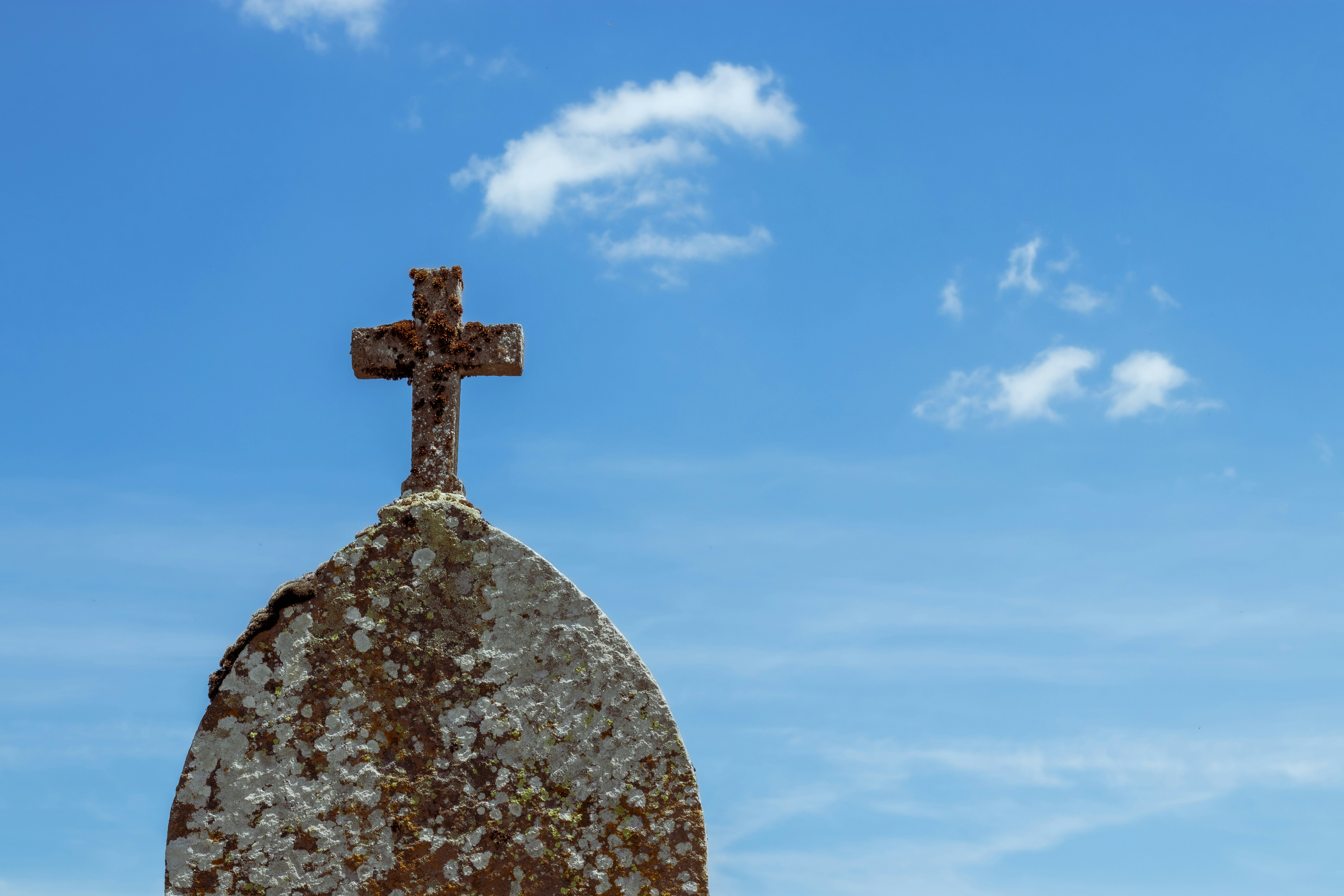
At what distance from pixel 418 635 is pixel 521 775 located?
703 millimetres

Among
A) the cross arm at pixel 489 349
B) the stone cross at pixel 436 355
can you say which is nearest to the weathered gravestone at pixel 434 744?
the stone cross at pixel 436 355

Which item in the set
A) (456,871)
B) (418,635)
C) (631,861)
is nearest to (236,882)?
(456,871)

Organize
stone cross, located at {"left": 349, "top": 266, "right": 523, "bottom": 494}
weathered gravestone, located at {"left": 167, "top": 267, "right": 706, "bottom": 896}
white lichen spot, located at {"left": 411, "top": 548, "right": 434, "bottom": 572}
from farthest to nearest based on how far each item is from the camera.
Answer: stone cross, located at {"left": 349, "top": 266, "right": 523, "bottom": 494}, white lichen spot, located at {"left": 411, "top": 548, "right": 434, "bottom": 572}, weathered gravestone, located at {"left": 167, "top": 267, "right": 706, "bottom": 896}

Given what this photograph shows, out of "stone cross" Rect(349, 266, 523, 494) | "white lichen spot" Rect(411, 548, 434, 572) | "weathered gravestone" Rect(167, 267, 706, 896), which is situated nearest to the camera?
"weathered gravestone" Rect(167, 267, 706, 896)

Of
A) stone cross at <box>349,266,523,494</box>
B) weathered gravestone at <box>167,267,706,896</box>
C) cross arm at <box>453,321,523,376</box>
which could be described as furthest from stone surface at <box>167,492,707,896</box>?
cross arm at <box>453,321,523,376</box>

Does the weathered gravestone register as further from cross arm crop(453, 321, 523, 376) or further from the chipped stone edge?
cross arm crop(453, 321, 523, 376)

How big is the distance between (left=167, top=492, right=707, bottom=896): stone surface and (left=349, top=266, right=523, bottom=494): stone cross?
0.61 m

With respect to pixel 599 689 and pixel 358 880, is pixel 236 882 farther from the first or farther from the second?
pixel 599 689

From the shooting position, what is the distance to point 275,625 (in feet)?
16.3

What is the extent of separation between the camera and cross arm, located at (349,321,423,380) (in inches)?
223

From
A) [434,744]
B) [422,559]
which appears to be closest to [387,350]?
[422,559]

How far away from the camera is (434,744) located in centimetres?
486

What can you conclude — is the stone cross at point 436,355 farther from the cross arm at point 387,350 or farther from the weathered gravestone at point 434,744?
the weathered gravestone at point 434,744

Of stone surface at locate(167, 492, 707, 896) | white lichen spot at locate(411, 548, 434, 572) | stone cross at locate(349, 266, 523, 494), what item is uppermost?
stone cross at locate(349, 266, 523, 494)
